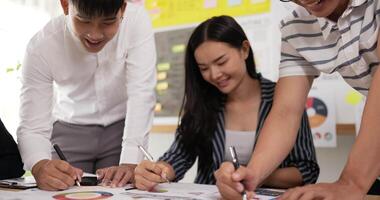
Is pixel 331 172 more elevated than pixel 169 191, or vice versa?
pixel 169 191

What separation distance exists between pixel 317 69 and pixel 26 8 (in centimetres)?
161

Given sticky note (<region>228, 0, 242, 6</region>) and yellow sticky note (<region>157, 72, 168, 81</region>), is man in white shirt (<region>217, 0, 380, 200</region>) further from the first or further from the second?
yellow sticky note (<region>157, 72, 168, 81</region>)

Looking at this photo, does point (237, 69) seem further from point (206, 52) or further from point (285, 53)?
point (285, 53)

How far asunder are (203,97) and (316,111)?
528 millimetres

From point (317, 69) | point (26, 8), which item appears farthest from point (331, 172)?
point (26, 8)

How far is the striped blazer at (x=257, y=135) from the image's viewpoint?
43.5 inches

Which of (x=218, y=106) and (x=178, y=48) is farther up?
(x=178, y=48)

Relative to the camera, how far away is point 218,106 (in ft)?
4.11

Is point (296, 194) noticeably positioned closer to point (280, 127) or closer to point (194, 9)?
point (280, 127)

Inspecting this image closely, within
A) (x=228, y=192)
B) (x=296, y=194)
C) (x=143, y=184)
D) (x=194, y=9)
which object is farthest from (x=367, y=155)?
(x=194, y=9)

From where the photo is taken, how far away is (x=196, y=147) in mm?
1199

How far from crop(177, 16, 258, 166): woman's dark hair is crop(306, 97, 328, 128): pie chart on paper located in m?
0.39

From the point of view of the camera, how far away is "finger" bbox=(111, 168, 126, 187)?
860mm

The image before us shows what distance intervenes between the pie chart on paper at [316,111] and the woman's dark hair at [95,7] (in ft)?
3.04
